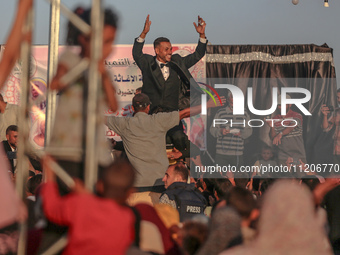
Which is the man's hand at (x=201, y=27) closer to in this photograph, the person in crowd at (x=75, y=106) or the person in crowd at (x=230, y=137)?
the person in crowd at (x=230, y=137)

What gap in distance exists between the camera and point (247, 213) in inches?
164

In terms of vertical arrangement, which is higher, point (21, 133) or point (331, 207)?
point (21, 133)

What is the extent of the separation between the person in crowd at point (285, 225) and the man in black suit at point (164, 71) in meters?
6.30

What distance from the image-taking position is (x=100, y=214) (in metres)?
3.41

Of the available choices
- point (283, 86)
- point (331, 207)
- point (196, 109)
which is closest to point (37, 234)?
point (196, 109)

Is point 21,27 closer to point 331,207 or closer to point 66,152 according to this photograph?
point 66,152

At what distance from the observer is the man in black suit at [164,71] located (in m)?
9.66

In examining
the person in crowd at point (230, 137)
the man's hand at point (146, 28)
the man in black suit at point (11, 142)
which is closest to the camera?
the man in black suit at point (11, 142)

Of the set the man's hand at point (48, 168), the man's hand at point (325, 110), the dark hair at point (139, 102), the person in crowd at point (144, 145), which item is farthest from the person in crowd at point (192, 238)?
the man's hand at point (325, 110)

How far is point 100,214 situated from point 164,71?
A: 6636 millimetres

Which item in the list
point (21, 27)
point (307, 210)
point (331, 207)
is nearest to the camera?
point (307, 210)

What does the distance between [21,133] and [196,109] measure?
3.28 meters

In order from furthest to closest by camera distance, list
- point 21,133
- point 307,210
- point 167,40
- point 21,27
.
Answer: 1. point 167,40
2. point 21,133
3. point 21,27
4. point 307,210

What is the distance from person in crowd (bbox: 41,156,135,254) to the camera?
3406 mm
